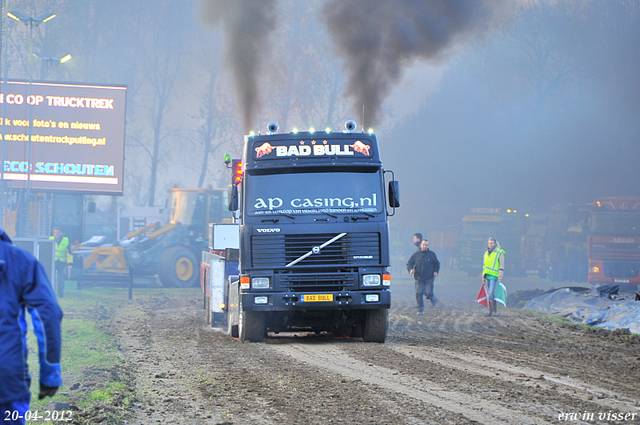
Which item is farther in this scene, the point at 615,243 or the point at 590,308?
the point at 615,243

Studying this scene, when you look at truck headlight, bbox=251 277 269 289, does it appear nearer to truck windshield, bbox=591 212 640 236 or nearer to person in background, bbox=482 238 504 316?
person in background, bbox=482 238 504 316

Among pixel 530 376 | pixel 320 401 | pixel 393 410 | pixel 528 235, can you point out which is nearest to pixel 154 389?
pixel 320 401

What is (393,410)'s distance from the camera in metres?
6.36

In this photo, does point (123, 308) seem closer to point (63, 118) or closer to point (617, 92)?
point (63, 118)

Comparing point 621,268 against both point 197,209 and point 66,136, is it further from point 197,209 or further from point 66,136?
point 66,136

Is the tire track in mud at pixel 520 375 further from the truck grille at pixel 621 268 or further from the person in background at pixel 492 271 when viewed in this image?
the truck grille at pixel 621 268

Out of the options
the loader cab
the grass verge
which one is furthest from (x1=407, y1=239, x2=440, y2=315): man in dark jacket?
the loader cab

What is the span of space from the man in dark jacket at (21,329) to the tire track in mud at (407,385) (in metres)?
3.75

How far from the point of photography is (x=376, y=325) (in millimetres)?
11172

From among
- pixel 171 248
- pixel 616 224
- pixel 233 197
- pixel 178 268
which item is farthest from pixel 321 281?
pixel 616 224

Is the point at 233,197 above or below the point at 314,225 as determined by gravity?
above

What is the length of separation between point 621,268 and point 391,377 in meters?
22.8

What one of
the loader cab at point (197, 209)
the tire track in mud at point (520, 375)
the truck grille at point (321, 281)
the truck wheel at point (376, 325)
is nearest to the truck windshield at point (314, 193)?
the truck grille at point (321, 281)

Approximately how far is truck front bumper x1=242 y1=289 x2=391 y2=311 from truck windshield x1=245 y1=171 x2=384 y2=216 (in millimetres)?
1256
